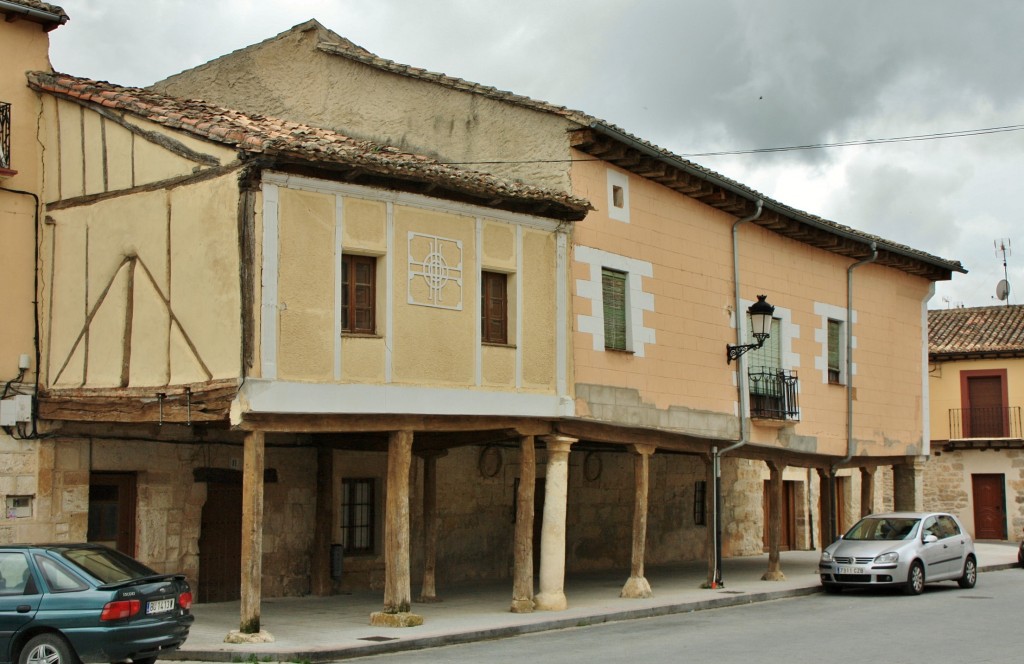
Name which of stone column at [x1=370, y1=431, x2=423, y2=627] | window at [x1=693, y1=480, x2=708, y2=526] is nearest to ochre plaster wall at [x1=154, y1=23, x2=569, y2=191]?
stone column at [x1=370, y1=431, x2=423, y2=627]

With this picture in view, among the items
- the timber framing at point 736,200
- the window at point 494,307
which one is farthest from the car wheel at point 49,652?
the timber framing at point 736,200

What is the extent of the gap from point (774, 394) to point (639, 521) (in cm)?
469

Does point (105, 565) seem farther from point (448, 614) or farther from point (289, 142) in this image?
point (448, 614)

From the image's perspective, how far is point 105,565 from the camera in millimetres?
10875

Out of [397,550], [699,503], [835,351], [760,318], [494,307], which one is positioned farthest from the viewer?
[699,503]

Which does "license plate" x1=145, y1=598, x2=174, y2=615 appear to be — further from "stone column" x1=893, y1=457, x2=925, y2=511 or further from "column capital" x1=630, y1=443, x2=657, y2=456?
"stone column" x1=893, y1=457, x2=925, y2=511

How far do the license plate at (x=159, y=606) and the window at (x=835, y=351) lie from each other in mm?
15764

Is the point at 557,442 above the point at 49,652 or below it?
above

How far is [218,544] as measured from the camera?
17.4 m

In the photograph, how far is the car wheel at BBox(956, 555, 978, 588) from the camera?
806 inches

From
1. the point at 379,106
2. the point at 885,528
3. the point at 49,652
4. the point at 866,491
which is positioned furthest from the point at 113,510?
the point at 866,491

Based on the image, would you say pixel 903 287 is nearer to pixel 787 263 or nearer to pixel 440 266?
pixel 787 263

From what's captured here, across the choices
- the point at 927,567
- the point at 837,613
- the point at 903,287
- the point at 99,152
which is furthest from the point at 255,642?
the point at 903,287

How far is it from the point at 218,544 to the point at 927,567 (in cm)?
1118
